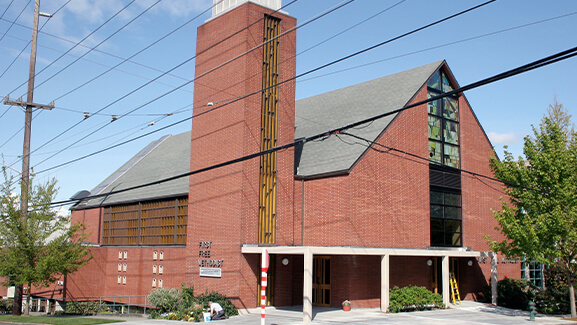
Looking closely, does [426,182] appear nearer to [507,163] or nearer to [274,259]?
[507,163]

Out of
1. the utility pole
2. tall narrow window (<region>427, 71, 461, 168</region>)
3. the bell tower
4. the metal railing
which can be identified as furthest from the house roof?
the utility pole

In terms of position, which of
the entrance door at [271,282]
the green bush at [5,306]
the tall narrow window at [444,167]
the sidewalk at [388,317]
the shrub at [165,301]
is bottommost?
the green bush at [5,306]

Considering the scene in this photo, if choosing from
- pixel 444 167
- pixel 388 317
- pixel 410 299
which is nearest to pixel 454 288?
pixel 444 167

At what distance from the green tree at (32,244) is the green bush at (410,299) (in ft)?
49.3

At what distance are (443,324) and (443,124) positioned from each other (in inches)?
549

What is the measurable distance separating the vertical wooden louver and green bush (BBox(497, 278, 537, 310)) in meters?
13.4

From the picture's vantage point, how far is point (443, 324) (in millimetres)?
20406

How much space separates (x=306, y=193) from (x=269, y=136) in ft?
11.3

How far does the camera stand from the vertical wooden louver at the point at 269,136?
83.4 feet

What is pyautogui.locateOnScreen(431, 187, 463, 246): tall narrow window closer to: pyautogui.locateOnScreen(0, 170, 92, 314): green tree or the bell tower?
the bell tower

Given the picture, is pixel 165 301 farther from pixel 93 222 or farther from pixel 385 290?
pixel 93 222

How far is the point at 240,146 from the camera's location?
24.8 m

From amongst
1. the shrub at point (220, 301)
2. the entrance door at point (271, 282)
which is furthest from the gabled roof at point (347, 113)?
the shrub at point (220, 301)

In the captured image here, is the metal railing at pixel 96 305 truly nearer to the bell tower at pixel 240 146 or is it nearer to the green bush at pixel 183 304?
the green bush at pixel 183 304
